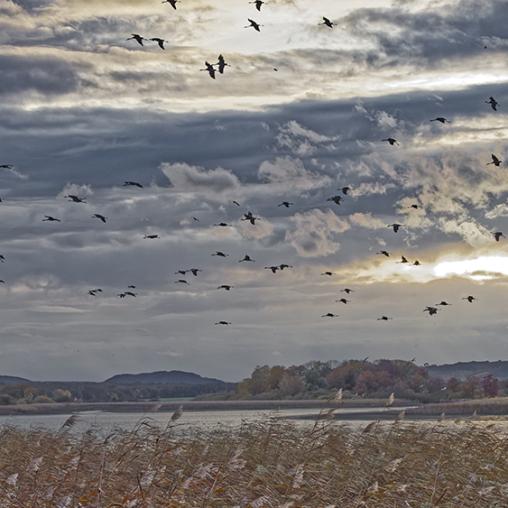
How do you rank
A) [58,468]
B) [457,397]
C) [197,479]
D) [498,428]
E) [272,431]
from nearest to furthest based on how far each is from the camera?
[197,479]
[58,468]
[272,431]
[498,428]
[457,397]

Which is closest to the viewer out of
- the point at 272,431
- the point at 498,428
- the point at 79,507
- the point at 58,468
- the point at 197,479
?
the point at 79,507

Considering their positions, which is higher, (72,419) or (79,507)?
(72,419)

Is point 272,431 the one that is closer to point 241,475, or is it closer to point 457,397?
point 241,475

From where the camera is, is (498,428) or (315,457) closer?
(315,457)

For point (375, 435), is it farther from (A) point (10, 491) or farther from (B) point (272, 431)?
(A) point (10, 491)

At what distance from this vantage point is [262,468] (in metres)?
23.3

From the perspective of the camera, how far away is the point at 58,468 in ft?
84.1

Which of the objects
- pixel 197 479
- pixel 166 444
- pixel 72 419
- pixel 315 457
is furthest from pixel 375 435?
pixel 72 419

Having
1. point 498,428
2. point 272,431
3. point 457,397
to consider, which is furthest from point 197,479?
point 457,397

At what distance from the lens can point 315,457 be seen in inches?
1110

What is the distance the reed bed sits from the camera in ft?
70.9

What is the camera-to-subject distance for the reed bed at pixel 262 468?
70.9 feet

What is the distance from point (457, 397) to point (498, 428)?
418ft

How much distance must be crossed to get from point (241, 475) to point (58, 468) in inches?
172
